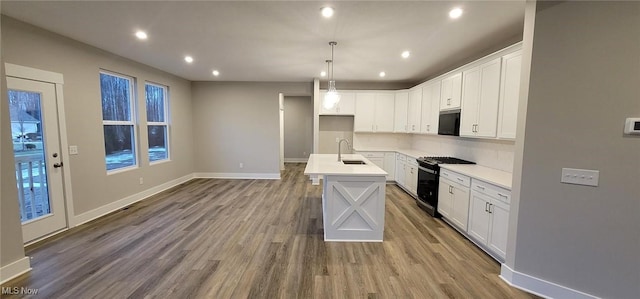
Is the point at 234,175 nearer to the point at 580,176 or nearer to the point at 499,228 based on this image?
the point at 499,228

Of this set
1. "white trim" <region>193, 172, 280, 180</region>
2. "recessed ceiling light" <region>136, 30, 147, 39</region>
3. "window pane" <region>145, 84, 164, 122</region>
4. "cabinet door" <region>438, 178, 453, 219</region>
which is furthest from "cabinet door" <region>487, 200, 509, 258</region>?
"window pane" <region>145, 84, 164, 122</region>

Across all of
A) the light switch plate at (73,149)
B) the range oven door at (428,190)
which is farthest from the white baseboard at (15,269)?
the range oven door at (428,190)

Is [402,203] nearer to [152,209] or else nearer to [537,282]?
[537,282]

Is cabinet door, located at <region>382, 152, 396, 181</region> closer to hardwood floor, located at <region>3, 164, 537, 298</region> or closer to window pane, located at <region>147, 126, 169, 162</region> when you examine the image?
hardwood floor, located at <region>3, 164, 537, 298</region>

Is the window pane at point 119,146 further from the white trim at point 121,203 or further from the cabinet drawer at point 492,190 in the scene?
the cabinet drawer at point 492,190

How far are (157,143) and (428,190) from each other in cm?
561

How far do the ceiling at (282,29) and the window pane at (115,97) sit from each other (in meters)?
0.53

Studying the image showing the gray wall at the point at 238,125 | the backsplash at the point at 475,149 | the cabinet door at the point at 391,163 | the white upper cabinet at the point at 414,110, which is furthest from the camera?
the gray wall at the point at 238,125

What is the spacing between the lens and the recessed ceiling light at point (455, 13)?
2443 millimetres

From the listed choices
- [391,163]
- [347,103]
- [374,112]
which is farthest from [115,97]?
[391,163]

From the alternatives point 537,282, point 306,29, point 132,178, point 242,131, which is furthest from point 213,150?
point 537,282

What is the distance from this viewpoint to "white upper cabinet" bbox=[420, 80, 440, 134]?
4691 mm

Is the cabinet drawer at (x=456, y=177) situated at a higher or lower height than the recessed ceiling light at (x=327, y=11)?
lower

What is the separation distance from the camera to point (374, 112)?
6121 millimetres
